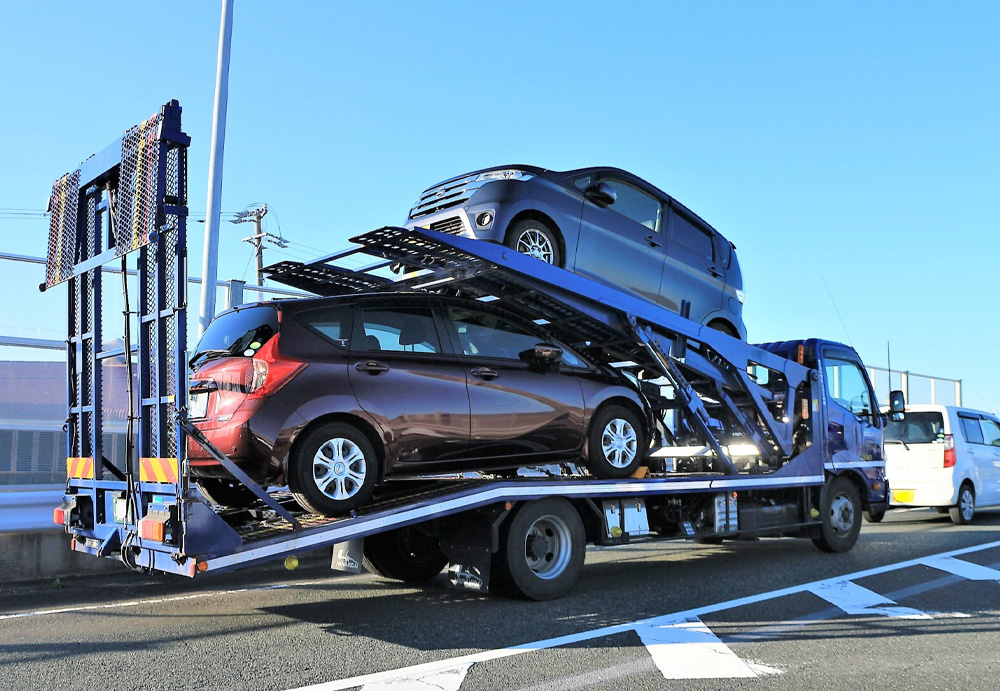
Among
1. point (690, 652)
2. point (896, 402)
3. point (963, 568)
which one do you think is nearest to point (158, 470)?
point (690, 652)

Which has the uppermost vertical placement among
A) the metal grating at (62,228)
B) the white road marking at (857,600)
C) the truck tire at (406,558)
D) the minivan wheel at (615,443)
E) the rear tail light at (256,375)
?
the metal grating at (62,228)

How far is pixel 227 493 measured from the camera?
6.67 m

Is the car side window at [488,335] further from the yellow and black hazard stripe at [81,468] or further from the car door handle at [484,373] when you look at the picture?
the yellow and black hazard stripe at [81,468]

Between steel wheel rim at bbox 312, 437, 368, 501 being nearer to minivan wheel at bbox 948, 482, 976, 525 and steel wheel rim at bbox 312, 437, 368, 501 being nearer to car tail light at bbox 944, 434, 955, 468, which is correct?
car tail light at bbox 944, 434, 955, 468

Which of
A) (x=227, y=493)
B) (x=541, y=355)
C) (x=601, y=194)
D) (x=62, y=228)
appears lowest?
→ (x=227, y=493)

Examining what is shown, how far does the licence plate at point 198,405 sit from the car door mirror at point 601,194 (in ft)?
13.0

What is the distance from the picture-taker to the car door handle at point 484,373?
704cm

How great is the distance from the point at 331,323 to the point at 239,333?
2.06 ft

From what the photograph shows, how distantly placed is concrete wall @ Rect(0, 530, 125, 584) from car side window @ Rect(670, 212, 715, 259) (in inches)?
260

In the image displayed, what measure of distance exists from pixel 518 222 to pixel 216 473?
3.22 meters

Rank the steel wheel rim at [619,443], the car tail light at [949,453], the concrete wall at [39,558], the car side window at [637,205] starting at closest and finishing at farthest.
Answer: the steel wheel rim at [619,443], the concrete wall at [39,558], the car side window at [637,205], the car tail light at [949,453]

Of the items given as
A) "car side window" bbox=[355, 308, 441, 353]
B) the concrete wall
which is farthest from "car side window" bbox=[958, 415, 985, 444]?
the concrete wall

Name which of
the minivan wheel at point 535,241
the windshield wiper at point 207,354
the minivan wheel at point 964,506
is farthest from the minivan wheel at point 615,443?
the minivan wheel at point 964,506

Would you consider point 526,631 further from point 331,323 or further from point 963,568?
point 963,568
